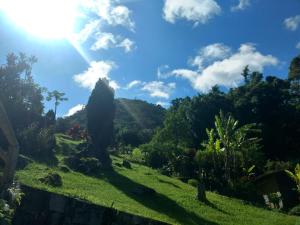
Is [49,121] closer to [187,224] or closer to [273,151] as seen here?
[273,151]

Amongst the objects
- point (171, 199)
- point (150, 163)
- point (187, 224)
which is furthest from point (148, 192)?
point (150, 163)

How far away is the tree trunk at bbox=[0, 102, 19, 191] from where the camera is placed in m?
10.2

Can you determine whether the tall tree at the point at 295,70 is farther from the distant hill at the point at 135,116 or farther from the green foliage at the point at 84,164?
the green foliage at the point at 84,164

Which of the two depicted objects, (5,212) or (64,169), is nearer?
(5,212)

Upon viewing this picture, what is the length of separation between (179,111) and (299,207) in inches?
1221

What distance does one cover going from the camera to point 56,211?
1481 centimetres

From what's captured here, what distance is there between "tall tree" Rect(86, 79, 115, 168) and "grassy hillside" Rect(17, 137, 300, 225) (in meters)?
7.07

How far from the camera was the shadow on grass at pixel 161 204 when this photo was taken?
21594 millimetres

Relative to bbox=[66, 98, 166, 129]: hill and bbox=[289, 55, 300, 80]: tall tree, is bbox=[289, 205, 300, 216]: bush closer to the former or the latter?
bbox=[289, 55, 300, 80]: tall tree

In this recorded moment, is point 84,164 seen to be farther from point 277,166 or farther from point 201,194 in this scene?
point 277,166

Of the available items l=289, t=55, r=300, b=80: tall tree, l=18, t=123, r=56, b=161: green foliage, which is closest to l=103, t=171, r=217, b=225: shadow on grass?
l=18, t=123, r=56, b=161: green foliage

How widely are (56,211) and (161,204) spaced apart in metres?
10.6

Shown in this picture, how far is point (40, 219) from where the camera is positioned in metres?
14.7

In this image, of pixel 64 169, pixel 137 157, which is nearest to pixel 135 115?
pixel 137 157
